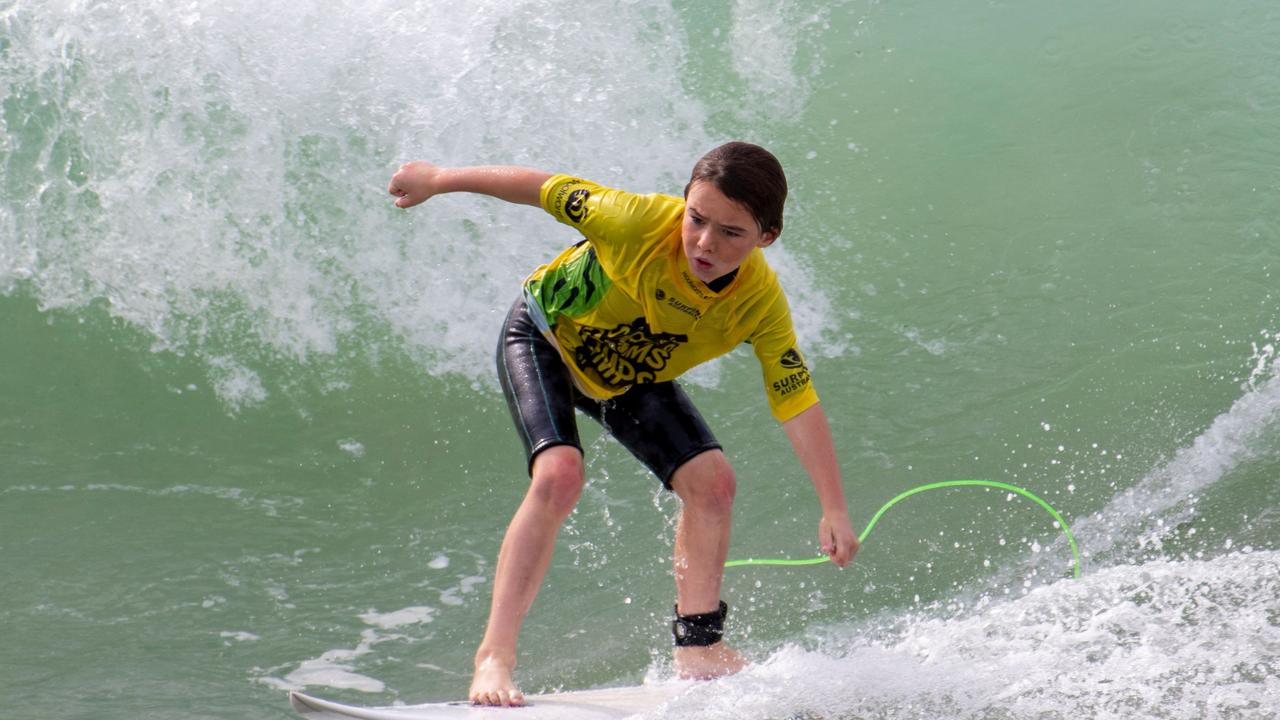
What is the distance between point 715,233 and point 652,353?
459 mm

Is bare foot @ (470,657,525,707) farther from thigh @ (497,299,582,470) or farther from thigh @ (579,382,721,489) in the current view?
thigh @ (579,382,721,489)

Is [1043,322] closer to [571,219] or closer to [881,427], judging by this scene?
[881,427]

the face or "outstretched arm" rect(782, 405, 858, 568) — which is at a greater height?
the face

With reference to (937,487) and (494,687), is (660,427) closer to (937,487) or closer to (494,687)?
(494,687)

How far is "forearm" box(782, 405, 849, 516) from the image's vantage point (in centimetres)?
302

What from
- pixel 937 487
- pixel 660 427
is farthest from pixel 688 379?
pixel 660 427


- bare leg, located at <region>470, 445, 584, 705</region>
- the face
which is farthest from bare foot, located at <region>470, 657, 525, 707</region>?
the face

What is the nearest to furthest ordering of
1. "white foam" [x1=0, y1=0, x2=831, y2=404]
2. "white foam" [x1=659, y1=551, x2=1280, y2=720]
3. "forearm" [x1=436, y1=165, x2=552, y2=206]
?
"white foam" [x1=659, y1=551, x2=1280, y2=720] → "forearm" [x1=436, y1=165, x2=552, y2=206] → "white foam" [x1=0, y1=0, x2=831, y2=404]

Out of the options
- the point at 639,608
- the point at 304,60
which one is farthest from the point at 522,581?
the point at 304,60

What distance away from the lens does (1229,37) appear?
685 cm

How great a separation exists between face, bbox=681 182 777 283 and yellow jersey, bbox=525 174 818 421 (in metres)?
0.11

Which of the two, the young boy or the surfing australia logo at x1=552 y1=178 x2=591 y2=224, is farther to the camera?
the surfing australia logo at x1=552 y1=178 x2=591 y2=224

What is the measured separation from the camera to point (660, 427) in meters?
3.18

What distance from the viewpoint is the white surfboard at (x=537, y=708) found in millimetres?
2633
